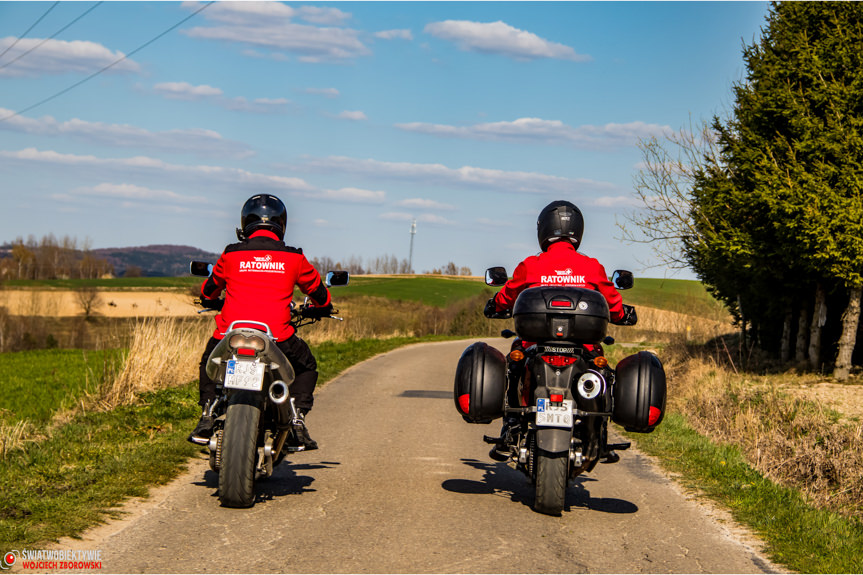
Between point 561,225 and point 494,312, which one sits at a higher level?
point 561,225

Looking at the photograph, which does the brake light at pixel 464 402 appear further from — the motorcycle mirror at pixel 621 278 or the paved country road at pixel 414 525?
the motorcycle mirror at pixel 621 278

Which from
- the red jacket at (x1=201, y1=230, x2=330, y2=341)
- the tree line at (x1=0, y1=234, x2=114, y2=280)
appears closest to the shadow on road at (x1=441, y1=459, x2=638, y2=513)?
the red jacket at (x1=201, y1=230, x2=330, y2=341)

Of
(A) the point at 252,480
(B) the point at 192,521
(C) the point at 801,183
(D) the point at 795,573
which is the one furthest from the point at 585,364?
(C) the point at 801,183

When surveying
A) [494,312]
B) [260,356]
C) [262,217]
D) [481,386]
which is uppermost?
[262,217]

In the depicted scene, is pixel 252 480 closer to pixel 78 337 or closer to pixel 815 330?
pixel 815 330

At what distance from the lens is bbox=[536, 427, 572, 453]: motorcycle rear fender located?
5.90 meters

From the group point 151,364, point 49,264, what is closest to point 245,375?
point 151,364

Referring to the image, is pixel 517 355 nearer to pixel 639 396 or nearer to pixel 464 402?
pixel 464 402

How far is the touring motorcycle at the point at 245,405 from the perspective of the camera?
5633 millimetres

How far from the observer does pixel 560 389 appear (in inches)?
237

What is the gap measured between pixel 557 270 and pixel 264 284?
2230 mm

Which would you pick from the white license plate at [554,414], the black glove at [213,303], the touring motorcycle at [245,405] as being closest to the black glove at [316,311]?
the black glove at [213,303]

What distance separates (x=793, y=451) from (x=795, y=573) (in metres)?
6.81

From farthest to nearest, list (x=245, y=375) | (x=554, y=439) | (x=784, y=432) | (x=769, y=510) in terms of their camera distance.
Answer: (x=784, y=432) → (x=769, y=510) → (x=554, y=439) → (x=245, y=375)
